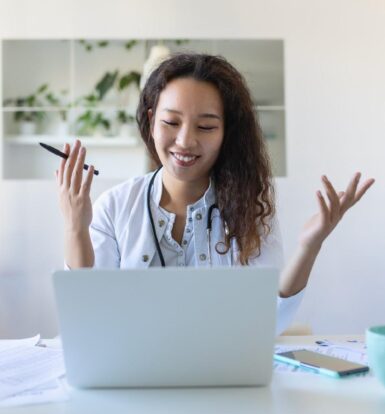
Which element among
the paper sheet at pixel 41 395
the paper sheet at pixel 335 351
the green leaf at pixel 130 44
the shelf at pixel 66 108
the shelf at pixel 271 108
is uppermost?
the green leaf at pixel 130 44

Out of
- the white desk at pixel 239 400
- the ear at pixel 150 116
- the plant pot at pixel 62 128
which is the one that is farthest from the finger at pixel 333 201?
the plant pot at pixel 62 128

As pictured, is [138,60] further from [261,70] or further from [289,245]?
[289,245]

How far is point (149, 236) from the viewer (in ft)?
5.82

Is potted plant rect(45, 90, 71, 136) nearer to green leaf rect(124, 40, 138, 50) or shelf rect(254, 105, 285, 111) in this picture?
green leaf rect(124, 40, 138, 50)

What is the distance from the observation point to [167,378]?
95cm

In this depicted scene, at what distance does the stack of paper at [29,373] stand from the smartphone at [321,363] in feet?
1.28

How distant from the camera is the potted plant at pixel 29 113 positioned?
343cm

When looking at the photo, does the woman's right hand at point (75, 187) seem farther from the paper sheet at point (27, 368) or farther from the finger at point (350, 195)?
the finger at point (350, 195)

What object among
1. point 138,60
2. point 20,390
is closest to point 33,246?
point 138,60

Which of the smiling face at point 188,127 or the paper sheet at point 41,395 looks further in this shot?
the smiling face at point 188,127

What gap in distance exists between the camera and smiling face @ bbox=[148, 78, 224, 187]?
174 centimetres

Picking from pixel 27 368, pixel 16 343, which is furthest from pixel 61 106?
pixel 27 368

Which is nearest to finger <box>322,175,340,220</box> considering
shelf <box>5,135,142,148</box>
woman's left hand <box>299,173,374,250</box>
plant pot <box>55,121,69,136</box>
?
woman's left hand <box>299,173,374,250</box>

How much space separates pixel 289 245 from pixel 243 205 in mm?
1552
